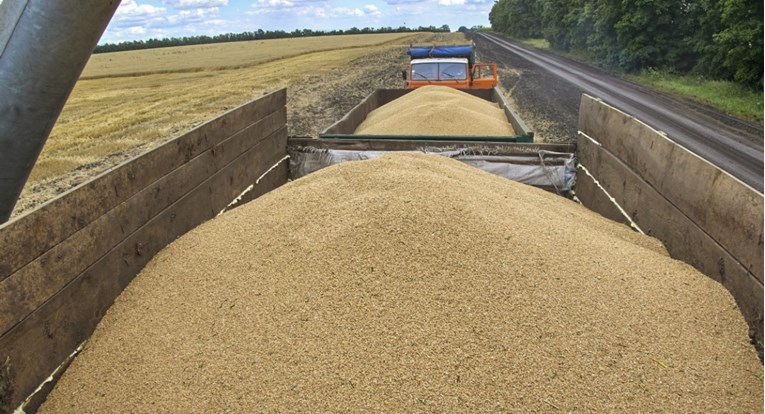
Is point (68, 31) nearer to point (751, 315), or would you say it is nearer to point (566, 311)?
point (566, 311)

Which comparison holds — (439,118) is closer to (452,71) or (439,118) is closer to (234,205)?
(234,205)

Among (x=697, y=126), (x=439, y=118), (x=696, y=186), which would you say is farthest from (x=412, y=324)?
(x=697, y=126)

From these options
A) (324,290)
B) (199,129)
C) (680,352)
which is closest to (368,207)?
(324,290)

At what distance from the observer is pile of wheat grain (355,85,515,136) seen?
23.7ft

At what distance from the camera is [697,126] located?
14.6 m

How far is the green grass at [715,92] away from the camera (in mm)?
16250

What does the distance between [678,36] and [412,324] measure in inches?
1107

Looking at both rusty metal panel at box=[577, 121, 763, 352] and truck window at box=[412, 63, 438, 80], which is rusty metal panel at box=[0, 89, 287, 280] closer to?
rusty metal panel at box=[577, 121, 763, 352]

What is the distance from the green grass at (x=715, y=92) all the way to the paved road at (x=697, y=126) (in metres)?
0.69

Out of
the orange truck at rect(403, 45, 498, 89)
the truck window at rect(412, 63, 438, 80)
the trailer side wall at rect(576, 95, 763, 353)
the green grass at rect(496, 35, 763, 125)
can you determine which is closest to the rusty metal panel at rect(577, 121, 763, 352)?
the trailer side wall at rect(576, 95, 763, 353)

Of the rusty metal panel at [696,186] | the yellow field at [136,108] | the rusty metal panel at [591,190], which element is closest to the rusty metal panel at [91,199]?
the rusty metal panel at [696,186]

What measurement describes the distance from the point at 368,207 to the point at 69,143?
13.4 metres

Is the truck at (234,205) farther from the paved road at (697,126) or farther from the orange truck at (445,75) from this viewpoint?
the paved road at (697,126)

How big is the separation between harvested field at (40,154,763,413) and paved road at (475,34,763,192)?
8.17m
